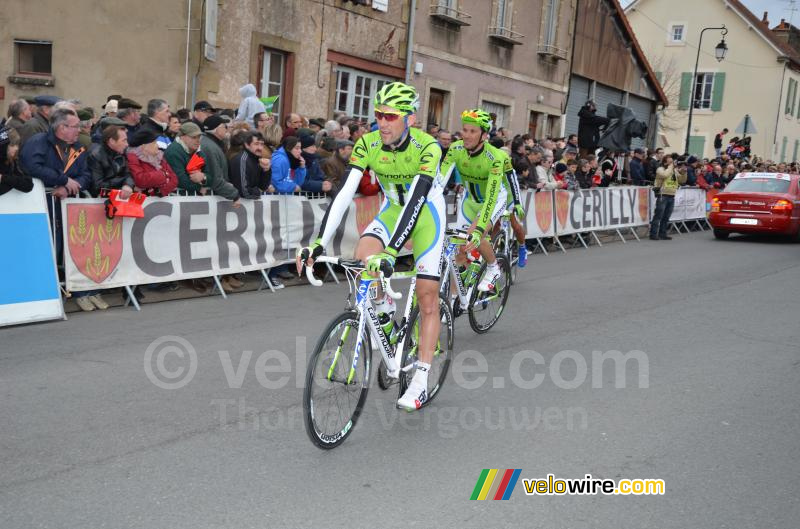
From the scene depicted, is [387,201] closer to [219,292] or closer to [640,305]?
[219,292]

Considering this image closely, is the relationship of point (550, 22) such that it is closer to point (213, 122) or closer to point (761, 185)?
point (761, 185)

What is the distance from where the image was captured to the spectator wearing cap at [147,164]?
30.0ft

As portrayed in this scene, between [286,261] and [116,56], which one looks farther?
[116,56]

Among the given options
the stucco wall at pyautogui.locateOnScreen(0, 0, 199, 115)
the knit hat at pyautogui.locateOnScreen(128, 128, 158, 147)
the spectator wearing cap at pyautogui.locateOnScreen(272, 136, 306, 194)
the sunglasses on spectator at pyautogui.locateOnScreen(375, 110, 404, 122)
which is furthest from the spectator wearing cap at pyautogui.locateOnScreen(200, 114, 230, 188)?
the stucco wall at pyautogui.locateOnScreen(0, 0, 199, 115)

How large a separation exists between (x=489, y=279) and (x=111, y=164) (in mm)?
4159

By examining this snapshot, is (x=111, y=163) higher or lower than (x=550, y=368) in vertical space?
higher

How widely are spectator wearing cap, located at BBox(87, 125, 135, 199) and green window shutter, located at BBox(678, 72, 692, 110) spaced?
48205 mm

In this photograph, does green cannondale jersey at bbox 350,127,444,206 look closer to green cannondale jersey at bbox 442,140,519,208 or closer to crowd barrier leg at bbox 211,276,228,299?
green cannondale jersey at bbox 442,140,519,208

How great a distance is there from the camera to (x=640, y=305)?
10.6 metres

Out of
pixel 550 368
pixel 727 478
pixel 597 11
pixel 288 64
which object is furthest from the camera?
pixel 597 11

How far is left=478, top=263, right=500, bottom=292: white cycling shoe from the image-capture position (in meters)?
8.18

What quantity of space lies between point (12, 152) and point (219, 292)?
2.80 meters

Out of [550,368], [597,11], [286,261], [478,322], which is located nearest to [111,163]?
[286,261]

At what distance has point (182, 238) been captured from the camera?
9664 mm
